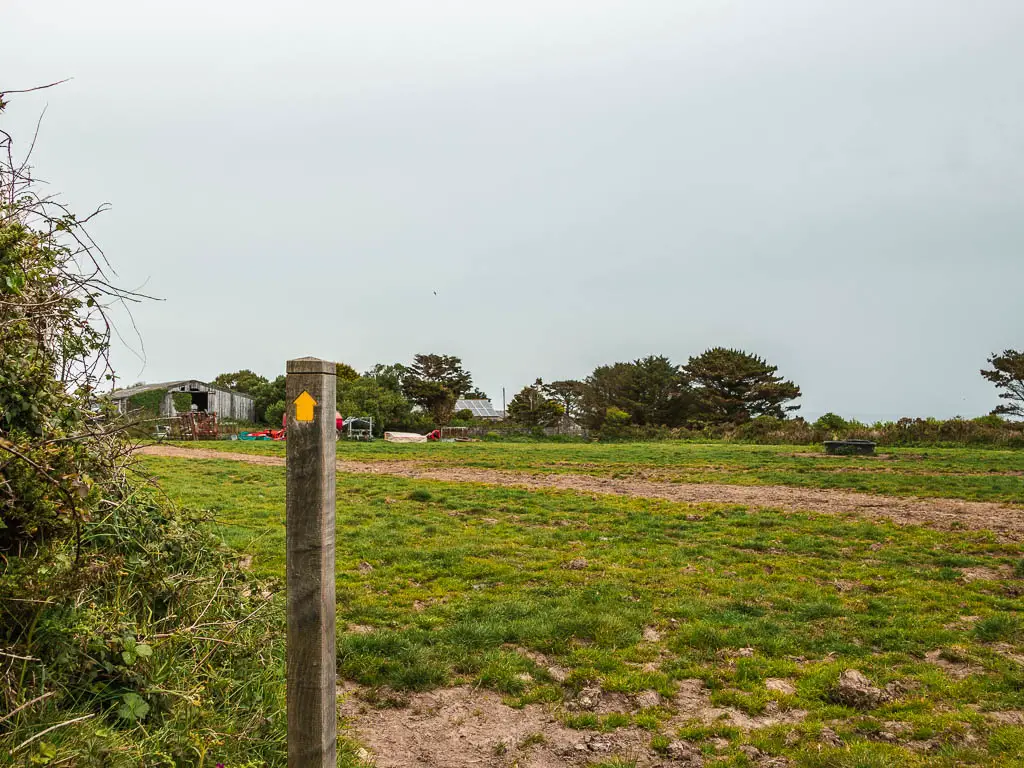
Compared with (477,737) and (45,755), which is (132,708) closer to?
(45,755)

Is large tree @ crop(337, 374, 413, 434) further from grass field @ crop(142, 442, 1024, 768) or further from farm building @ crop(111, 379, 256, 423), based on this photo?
grass field @ crop(142, 442, 1024, 768)

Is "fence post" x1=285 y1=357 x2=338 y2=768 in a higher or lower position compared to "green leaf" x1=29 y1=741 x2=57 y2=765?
higher

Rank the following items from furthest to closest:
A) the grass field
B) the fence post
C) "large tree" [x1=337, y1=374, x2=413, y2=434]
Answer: "large tree" [x1=337, y1=374, x2=413, y2=434], the grass field, the fence post

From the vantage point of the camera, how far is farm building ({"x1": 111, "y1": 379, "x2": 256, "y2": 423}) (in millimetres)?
47250

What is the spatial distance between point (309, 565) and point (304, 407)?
637mm

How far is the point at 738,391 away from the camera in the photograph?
5681 cm

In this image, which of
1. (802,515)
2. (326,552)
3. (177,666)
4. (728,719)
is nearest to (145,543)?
(177,666)

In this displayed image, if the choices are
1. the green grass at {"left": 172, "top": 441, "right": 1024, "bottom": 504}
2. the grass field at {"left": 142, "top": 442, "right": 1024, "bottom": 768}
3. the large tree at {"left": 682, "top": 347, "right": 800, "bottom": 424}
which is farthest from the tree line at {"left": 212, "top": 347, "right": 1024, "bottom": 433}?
the grass field at {"left": 142, "top": 442, "right": 1024, "bottom": 768}

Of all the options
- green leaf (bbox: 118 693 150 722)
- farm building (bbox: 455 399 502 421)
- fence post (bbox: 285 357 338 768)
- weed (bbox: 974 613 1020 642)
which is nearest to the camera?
fence post (bbox: 285 357 338 768)

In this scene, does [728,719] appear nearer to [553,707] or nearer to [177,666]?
[553,707]

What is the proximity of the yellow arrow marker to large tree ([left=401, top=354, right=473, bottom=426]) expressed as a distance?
51182mm

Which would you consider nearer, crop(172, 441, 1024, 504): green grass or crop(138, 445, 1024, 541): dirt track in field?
crop(138, 445, 1024, 541): dirt track in field

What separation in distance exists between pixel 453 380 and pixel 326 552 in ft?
214

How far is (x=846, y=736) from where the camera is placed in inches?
153
